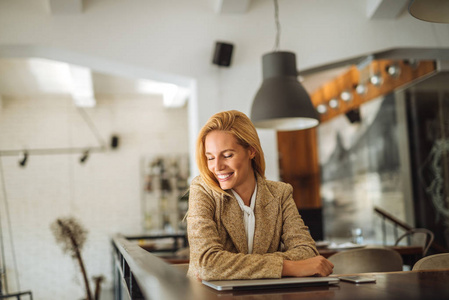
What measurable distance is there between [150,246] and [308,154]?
12.3ft

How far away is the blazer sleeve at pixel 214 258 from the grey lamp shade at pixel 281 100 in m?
1.69

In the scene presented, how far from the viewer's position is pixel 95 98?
916 cm

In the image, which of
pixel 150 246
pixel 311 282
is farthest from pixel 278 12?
pixel 150 246

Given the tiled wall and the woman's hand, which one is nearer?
the woman's hand

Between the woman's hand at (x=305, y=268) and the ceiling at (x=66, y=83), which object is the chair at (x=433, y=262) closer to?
the woman's hand at (x=305, y=268)

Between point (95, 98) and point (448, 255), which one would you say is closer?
point (448, 255)

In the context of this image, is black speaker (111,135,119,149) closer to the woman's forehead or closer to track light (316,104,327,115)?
track light (316,104,327,115)

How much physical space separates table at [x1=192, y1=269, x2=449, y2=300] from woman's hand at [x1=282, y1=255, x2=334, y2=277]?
15cm

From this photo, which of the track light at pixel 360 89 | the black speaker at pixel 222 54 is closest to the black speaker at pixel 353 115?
the track light at pixel 360 89

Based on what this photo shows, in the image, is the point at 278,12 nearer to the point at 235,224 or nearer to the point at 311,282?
the point at 235,224

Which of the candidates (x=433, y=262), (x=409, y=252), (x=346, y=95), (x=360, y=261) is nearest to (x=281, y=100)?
(x=360, y=261)

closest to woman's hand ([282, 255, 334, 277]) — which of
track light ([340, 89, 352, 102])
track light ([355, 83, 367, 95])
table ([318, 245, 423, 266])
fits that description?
table ([318, 245, 423, 266])

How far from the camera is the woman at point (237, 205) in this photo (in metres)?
1.73

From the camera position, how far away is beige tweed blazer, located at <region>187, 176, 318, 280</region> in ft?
5.07
